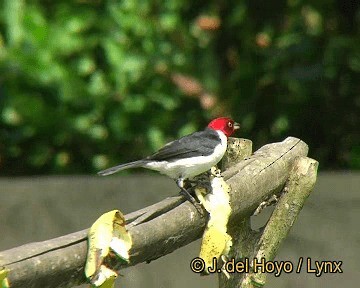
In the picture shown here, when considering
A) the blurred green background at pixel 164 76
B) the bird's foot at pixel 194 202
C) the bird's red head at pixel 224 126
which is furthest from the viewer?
the blurred green background at pixel 164 76

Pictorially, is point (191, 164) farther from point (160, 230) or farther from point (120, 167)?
point (160, 230)

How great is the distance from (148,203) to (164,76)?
0.97m

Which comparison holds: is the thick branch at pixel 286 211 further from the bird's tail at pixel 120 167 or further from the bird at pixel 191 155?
the bird's tail at pixel 120 167

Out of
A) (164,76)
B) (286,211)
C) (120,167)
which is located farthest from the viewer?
(164,76)

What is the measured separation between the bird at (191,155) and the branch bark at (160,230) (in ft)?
0.91

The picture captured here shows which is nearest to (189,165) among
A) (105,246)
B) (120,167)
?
(120,167)

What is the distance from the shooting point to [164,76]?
566 centimetres

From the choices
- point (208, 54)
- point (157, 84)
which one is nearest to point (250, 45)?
point (208, 54)

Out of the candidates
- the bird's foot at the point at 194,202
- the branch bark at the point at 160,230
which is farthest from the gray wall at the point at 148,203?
the bird's foot at the point at 194,202

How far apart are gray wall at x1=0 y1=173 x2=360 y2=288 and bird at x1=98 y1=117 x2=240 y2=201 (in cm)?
140

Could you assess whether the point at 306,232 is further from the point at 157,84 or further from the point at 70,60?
the point at 70,60

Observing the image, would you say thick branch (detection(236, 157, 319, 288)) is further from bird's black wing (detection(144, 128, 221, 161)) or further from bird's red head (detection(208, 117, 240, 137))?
bird's red head (detection(208, 117, 240, 137))

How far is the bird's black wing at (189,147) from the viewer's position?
10.9ft

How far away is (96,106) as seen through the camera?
5.61 metres
